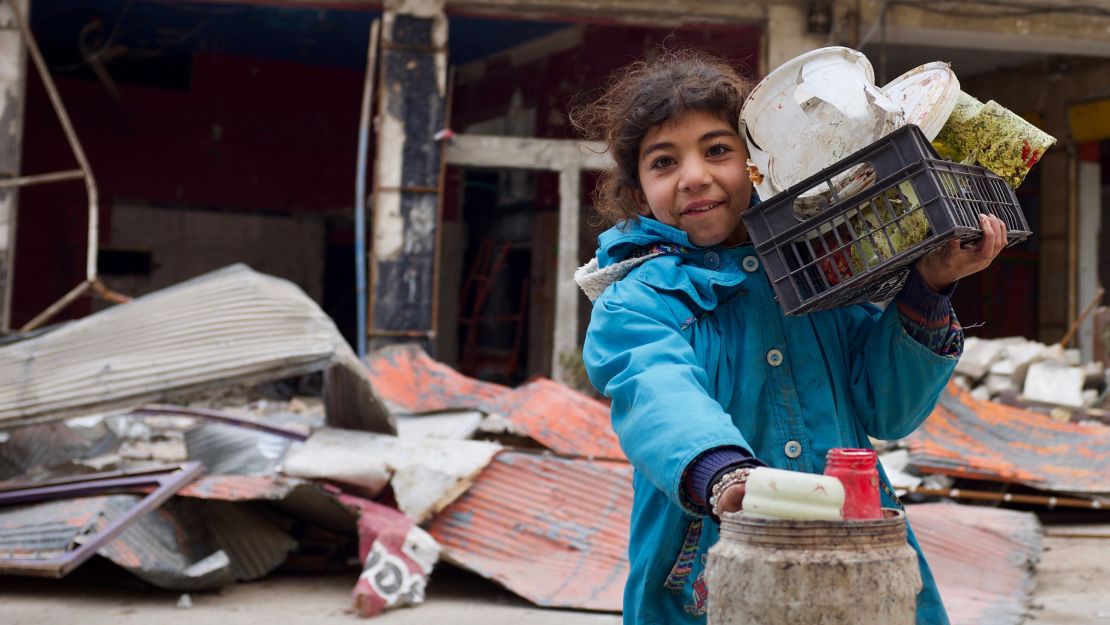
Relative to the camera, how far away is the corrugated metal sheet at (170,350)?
4398mm

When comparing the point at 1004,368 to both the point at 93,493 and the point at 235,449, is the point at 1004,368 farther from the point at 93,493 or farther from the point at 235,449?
the point at 93,493

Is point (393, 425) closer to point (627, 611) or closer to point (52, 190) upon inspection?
point (627, 611)

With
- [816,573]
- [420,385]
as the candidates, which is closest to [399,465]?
[420,385]

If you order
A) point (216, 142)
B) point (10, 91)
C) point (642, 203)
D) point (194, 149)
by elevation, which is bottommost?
point (642, 203)

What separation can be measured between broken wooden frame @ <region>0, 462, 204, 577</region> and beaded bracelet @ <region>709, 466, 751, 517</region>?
129 inches

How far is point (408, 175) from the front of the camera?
9.04 metres

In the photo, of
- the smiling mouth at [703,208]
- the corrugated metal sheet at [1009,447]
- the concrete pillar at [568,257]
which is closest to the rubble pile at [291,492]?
the corrugated metal sheet at [1009,447]

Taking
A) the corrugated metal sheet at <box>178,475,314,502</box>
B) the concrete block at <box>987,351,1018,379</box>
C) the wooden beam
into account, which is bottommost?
the corrugated metal sheet at <box>178,475,314,502</box>

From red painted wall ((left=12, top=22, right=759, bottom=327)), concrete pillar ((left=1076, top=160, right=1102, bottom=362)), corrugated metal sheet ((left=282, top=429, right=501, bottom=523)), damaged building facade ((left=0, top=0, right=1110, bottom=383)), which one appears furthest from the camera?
red painted wall ((left=12, top=22, right=759, bottom=327))

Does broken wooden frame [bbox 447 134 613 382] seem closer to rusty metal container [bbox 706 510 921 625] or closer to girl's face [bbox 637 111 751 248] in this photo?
girl's face [bbox 637 111 751 248]

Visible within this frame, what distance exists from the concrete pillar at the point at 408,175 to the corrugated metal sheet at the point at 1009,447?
3933 millimetres

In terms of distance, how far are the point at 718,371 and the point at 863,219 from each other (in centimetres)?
35

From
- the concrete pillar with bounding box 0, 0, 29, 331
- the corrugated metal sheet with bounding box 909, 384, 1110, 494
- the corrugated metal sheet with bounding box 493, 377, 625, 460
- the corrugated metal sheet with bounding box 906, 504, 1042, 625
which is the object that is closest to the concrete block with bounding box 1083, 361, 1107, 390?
the corrugated metal sheet with bounding box 909, 384, 1110, 494

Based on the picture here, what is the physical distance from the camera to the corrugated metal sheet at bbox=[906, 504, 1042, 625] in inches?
172
